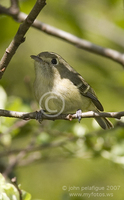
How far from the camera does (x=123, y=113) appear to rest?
2617 mm

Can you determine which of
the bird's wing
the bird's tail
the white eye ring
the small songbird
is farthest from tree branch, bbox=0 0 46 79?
the bird's tail

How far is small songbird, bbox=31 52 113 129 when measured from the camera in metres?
3.90

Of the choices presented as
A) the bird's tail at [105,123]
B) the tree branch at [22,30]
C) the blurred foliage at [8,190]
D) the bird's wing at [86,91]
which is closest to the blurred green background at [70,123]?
the bird's tail at [105,123]

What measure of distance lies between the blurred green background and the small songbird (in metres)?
0.47

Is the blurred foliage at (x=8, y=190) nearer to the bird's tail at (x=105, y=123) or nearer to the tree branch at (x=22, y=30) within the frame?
the tree branch at (x=22, y=30)

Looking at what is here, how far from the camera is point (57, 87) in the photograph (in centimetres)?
394

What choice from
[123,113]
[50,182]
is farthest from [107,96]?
[123,113]

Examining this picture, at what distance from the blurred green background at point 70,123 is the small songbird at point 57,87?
47cm

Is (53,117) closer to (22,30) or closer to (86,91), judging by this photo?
(22,30)

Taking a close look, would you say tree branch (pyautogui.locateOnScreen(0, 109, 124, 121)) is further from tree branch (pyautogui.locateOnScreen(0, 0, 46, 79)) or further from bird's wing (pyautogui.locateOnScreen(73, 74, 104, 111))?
bird's wing (pyautogui.locateOnScreen(73, 74, 104, 111))

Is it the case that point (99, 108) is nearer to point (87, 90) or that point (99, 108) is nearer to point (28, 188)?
point (87, 90)

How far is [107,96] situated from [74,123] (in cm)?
193

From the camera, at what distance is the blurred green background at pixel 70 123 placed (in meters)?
4.44

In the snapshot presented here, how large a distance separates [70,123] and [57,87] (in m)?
0.89
